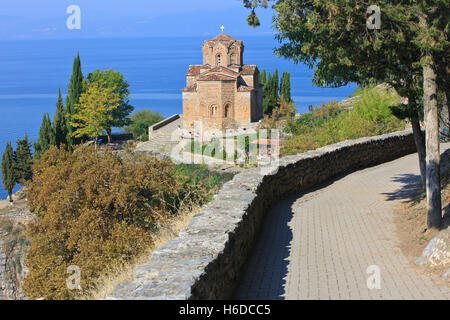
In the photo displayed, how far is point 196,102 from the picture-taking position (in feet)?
176

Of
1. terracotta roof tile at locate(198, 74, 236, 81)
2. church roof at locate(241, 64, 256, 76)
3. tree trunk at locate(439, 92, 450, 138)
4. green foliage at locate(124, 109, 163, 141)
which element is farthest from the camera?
green foliage at locate(124, 109, 163, 141)

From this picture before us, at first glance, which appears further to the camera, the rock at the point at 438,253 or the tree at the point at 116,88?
the tree at the point at 116,88

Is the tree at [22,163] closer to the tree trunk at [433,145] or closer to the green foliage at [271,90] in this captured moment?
the green foliage at [271,90]

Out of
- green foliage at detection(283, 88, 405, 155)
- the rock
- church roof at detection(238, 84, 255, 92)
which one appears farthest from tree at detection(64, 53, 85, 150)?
Result: the rock

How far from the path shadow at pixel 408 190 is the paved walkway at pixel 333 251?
0.02 m

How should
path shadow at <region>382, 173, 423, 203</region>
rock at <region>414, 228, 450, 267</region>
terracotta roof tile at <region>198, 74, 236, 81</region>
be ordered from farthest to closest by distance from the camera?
terracotta roof tile at <region>198, 74, 236, 81</region> < path shadow at <region>382, 173, 423, 203</region> < rock at <region>414, 228, 450, 267</region>

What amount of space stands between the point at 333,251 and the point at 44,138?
141ft

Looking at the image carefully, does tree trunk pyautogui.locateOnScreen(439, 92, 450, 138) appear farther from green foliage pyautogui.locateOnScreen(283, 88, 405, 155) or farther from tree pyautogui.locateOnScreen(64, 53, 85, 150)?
tree pyautogui.locateOnScreen(64, 53, 85, 150)

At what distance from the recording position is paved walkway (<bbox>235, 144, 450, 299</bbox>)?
5984mm

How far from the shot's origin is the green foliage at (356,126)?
17605 millimetres

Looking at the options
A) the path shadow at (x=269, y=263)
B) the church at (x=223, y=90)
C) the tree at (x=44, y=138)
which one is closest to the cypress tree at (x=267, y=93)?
the church at (x=223, y=90)

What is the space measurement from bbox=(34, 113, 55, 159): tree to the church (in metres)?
14.3

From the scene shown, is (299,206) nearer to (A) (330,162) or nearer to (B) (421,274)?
(A) (330,162)
